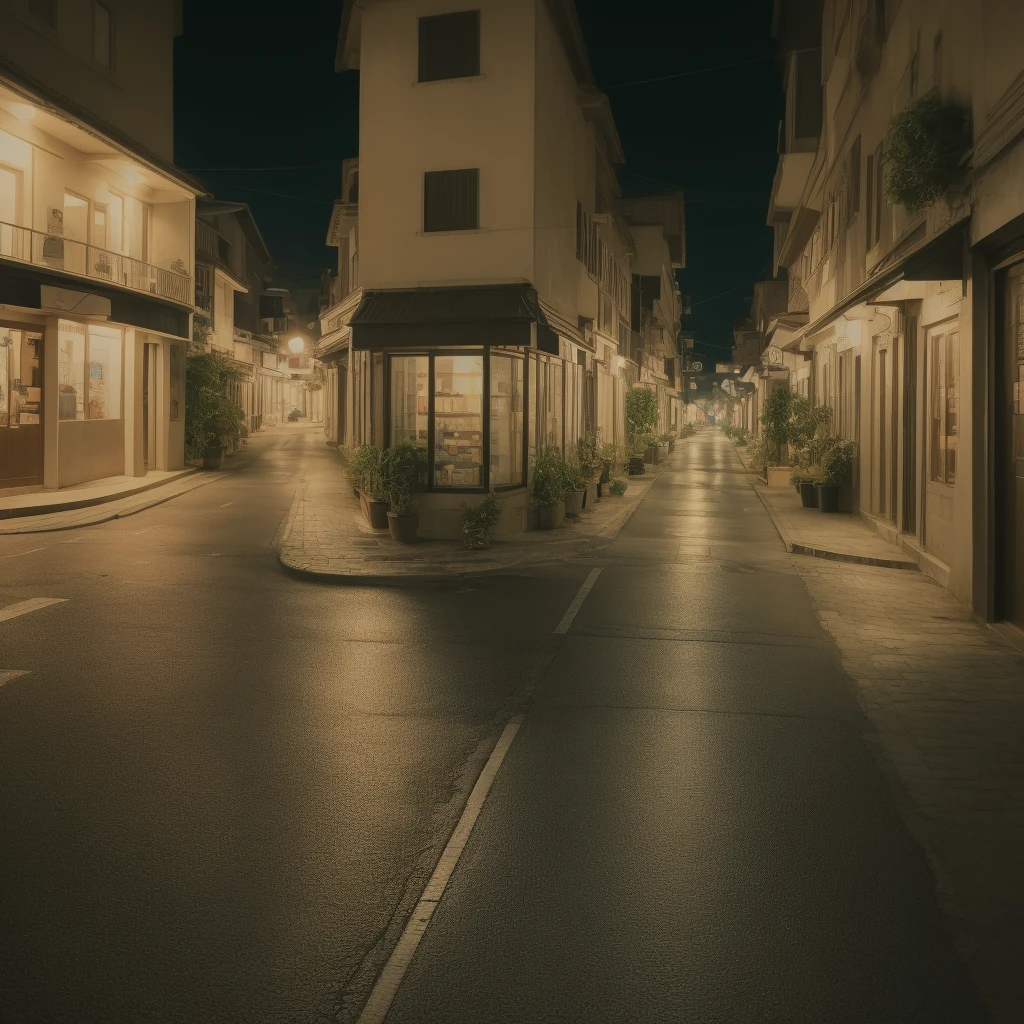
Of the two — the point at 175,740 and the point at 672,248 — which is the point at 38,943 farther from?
the point at 672,248

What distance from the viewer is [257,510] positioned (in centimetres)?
1994

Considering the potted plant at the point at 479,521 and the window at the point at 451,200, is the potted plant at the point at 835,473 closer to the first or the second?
the potted plant at the point at 479,521

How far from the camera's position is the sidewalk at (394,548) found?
13.2m

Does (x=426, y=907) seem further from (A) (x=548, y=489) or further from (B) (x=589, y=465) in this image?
(B) (x=589, y=465)

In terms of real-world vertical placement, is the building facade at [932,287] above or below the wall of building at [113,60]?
below

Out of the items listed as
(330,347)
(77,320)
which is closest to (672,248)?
(330,347)

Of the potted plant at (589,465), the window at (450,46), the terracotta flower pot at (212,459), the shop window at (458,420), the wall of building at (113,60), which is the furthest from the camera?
the terracotta flower pot at (212,459)

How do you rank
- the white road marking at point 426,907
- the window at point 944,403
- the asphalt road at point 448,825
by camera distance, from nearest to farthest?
the white road marking at point 426,907, the asphalt road at point 448,825, the window at point 944,403

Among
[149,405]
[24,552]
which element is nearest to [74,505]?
[24,552]

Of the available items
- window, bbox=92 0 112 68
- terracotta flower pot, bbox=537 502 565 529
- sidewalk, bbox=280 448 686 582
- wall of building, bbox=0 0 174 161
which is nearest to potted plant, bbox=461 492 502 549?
sidewalk, bbox=280 448 686 582

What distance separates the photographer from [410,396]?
1716 cm

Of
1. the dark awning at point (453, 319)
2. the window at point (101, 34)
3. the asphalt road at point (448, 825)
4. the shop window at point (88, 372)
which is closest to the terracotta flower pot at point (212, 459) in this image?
the shop window at point (88, 372)

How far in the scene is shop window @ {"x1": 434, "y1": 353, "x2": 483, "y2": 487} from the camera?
16875mm

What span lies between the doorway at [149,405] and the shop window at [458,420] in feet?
40.6
